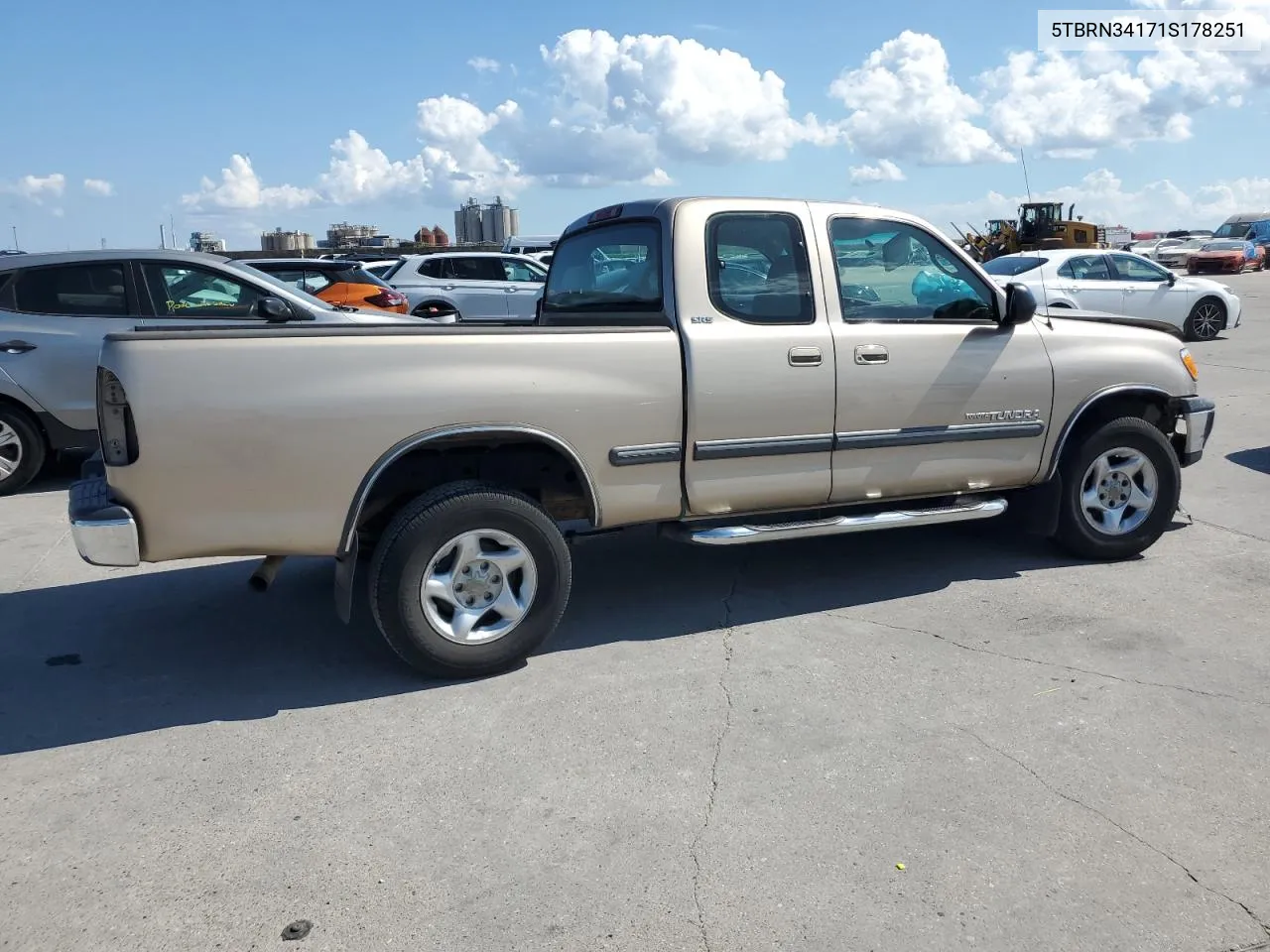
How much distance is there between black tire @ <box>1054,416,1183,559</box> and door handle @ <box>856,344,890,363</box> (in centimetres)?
141

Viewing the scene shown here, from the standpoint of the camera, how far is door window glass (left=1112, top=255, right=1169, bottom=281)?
1586 cm

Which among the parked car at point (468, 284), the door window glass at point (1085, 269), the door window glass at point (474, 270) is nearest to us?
the door window glass at point (1085, 269)

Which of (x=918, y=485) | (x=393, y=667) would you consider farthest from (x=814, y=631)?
(x=393, y=667)

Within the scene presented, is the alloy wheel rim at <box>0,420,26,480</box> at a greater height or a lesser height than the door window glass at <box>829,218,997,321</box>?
lesser

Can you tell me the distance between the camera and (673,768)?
369 centimetres

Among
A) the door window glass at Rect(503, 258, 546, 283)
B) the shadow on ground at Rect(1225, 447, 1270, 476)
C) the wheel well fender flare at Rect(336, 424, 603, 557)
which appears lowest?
the shadow on ground at Rect(1225, 447, 1270, 476)

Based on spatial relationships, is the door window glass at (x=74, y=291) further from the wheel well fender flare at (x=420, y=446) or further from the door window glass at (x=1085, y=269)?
the door window glass at (x=1085, y=269)

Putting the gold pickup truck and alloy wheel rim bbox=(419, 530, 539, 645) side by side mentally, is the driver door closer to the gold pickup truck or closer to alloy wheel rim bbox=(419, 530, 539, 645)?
the gold pickup truck

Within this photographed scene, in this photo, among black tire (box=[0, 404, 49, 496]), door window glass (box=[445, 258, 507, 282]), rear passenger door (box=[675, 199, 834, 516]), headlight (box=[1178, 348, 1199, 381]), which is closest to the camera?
rear passenger door (box=[675, 199, 834, 516])

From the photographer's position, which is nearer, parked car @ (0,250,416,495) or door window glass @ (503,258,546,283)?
parked car @ (0,250,416,495)

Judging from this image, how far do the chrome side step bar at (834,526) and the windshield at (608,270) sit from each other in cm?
109

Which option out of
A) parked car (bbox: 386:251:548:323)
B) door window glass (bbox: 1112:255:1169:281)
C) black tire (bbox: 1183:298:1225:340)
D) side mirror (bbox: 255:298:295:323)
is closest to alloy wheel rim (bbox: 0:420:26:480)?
side mirror (bbox: 255:298:295:323)

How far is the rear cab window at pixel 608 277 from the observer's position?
4.99 m

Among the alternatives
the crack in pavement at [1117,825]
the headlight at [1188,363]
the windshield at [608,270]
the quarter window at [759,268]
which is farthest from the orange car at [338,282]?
the crack in pavement at [1117,825]
